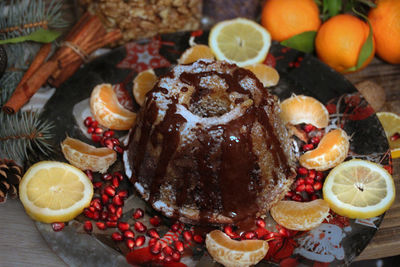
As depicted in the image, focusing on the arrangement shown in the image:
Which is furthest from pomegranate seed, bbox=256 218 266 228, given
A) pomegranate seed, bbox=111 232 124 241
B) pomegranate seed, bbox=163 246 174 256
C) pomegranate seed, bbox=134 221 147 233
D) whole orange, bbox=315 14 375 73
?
whole orange, bbox=315 14 375 73

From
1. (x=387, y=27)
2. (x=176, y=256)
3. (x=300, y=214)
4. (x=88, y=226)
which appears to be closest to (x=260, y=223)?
(x=300, y=214)

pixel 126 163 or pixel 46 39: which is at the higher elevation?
pixel 46 39

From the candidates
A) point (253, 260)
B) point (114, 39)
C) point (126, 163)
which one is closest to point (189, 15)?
point (114, 39)

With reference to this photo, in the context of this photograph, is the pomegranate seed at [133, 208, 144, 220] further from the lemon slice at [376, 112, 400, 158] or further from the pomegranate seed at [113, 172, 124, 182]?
the lemon slice at [376, 112, 400, 158]

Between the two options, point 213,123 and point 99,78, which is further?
point 99,78

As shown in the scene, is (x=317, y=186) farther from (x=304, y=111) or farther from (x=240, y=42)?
(x=240, y=42)

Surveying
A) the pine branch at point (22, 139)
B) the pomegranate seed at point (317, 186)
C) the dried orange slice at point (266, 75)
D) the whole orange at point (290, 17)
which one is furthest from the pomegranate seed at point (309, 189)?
the pine branch at point (22, 139)

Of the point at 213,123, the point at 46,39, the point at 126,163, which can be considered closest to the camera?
the point at 213,123

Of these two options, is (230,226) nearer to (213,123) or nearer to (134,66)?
(213,123)
